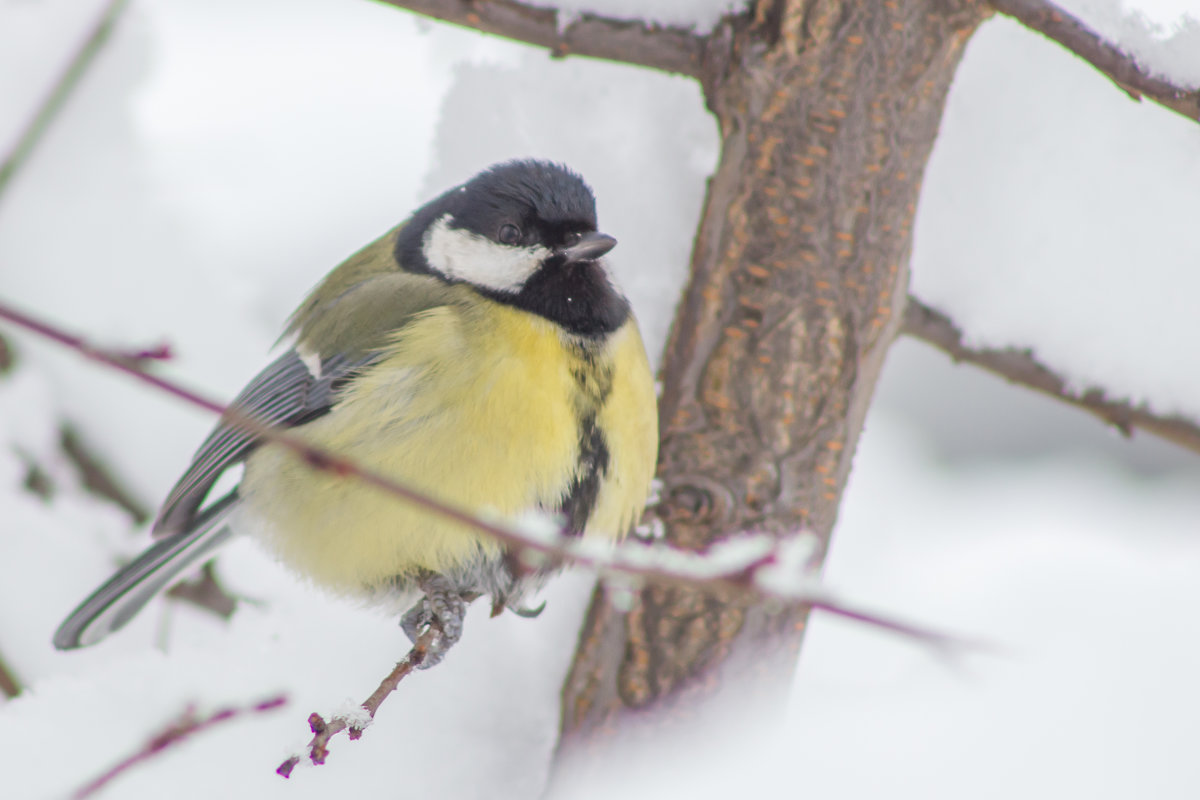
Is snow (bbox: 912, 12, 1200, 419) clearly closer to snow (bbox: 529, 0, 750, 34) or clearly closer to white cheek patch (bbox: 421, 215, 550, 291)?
snow (bbox: 529, 0, 750, 34)

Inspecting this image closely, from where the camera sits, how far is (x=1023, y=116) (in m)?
1.73

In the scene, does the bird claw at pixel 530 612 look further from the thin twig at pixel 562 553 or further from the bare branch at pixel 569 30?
the thin twig at pixel 562 553

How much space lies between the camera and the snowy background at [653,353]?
3.95 ft

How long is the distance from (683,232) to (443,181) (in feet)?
1.49

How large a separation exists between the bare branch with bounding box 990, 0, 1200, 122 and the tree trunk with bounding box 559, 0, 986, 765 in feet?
0.43

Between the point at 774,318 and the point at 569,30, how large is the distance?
20.9 inches

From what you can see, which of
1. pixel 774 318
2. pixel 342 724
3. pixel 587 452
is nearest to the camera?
pixel 342 724

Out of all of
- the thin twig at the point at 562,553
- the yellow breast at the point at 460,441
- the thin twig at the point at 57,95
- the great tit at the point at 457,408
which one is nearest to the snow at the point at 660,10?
the great tit at the point at 457,408

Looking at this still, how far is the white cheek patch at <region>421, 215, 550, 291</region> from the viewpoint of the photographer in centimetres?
162

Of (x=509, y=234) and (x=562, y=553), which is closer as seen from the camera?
(x=562, y=553)

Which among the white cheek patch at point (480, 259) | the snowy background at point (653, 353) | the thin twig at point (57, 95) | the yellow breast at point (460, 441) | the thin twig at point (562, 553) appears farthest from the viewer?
the thin twig at point (57, 95)

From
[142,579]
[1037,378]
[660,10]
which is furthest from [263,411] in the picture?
[1037,378]

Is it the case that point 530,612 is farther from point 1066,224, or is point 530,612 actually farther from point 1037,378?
point 1066,224

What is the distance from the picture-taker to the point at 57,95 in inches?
70.5
